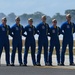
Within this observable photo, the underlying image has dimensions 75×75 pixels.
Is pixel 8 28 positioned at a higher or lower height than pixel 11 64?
higher

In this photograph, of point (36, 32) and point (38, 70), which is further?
point (36, 32)

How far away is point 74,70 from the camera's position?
16906 millimetres

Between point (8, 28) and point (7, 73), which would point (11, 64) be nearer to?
point (8, 28)

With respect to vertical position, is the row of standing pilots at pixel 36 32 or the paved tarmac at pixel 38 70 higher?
the row of standing pilots at pixel 36 32

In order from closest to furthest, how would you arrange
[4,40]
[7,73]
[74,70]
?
[7,73], [74,70], [4,40]

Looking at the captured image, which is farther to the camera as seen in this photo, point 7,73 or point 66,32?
point 66,32

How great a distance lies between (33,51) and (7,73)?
303cm

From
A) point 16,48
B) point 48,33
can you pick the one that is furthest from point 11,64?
point 48,33

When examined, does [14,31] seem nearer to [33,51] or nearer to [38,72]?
[33,51]

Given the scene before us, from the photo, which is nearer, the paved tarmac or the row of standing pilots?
the paved tarmac

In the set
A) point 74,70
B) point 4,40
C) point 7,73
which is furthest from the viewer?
point 4,40

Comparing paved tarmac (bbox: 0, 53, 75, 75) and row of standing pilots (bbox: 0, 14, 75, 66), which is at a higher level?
row of standing pilots (bbox: 0, 14, 75, 66)

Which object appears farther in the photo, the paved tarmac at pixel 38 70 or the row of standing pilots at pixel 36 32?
the row of standing pilots at pixel 36 32

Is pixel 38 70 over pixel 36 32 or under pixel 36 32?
under
